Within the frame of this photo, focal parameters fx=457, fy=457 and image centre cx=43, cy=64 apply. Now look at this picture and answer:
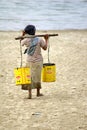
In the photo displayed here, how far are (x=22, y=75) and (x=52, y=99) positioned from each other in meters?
0.78

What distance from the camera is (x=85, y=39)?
54.0 feet

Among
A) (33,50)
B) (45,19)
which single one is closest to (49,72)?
(33,50)

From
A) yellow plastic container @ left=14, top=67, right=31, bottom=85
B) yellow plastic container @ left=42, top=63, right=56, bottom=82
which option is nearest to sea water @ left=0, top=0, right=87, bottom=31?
yellow plastic container @ left=42, top=63, right=56, bottom=82

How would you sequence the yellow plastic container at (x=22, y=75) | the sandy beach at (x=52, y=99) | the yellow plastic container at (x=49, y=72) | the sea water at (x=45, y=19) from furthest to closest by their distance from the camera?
1. the sea water at (x=45, y=19)
2. the yellow plastic container at (x=49, y=72)
3. the yellow plastic container at (x=22, y=75)
4. the sandy beach at (x=52, y=99)

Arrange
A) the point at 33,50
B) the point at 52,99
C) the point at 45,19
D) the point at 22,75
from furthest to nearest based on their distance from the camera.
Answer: the point at 45,19 → the point at 52,99 → the point at 33,50 → the point at 22,75

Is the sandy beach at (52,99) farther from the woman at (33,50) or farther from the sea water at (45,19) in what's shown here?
the sea water at (45,19)

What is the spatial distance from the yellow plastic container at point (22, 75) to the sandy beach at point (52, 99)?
391 mm

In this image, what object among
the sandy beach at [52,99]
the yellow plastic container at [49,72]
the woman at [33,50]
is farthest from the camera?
the yellow plastic container at [49,72]

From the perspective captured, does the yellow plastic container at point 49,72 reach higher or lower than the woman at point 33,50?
lower

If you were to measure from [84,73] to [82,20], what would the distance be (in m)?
14.0

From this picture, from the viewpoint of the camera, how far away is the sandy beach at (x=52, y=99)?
6.71 meters

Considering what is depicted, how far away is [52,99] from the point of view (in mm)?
8133

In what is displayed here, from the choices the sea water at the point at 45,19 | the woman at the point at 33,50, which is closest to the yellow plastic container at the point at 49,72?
the woman at the point at 33,50

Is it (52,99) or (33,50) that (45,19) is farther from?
(33,50)
